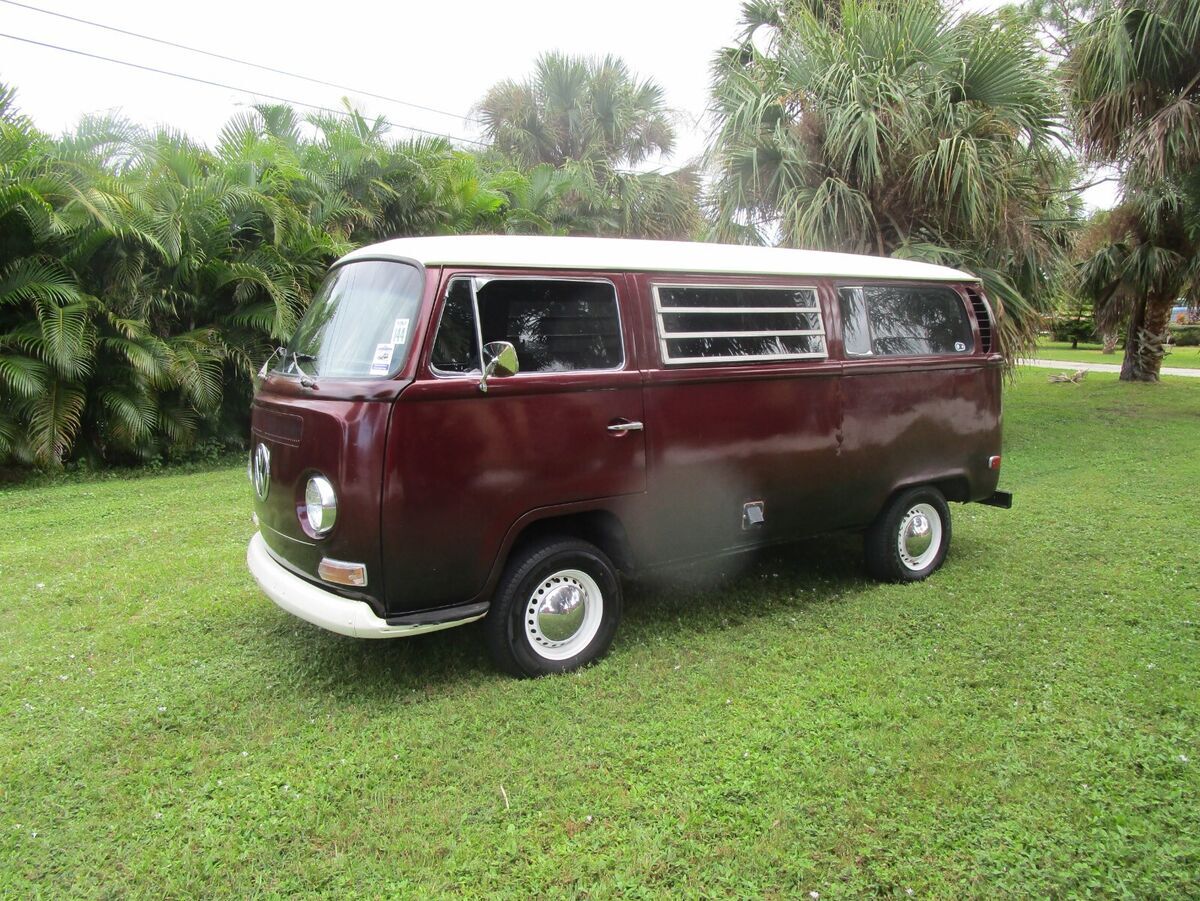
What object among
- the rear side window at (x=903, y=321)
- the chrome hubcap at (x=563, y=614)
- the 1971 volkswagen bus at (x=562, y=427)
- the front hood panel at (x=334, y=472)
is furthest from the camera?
the rear side window at (x=903, y=321)

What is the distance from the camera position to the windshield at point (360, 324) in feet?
11.3

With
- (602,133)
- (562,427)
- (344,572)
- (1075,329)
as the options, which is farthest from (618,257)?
(1075,329)

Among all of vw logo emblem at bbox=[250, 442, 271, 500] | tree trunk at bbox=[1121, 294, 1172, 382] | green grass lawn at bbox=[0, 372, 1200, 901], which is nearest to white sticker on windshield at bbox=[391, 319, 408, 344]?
vw logo emblem at bbox=[250, 442, 271, 500]

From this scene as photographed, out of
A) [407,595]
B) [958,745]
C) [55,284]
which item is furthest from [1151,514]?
[55,284]

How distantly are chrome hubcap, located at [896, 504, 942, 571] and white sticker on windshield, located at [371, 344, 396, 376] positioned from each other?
11.5ft

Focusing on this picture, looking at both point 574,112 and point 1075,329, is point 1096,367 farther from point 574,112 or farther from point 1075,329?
point 574,112

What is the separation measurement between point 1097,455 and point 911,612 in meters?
6.43

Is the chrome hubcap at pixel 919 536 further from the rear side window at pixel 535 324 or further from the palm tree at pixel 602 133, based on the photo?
the palm tree at pixel 602 133

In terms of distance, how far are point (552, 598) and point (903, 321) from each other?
118 inches

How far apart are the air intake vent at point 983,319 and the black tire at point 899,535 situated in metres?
1.10

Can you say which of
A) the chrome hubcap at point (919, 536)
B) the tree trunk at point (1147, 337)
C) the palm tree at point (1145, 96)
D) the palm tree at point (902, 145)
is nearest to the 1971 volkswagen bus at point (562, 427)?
the chrome hubcap at point (919, 536)

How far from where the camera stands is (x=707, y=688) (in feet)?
12.2

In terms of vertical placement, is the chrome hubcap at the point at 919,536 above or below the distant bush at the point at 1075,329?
below

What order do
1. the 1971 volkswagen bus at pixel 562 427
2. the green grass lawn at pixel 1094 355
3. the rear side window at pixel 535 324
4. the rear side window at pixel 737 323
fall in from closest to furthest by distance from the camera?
1. the 1971 volkswagen bus at pixel 562 427
2. the rear side window at pixel 535 324
3. the rear side window at pixel 737 323
4. the green grass lawn at pixel 1094 355
